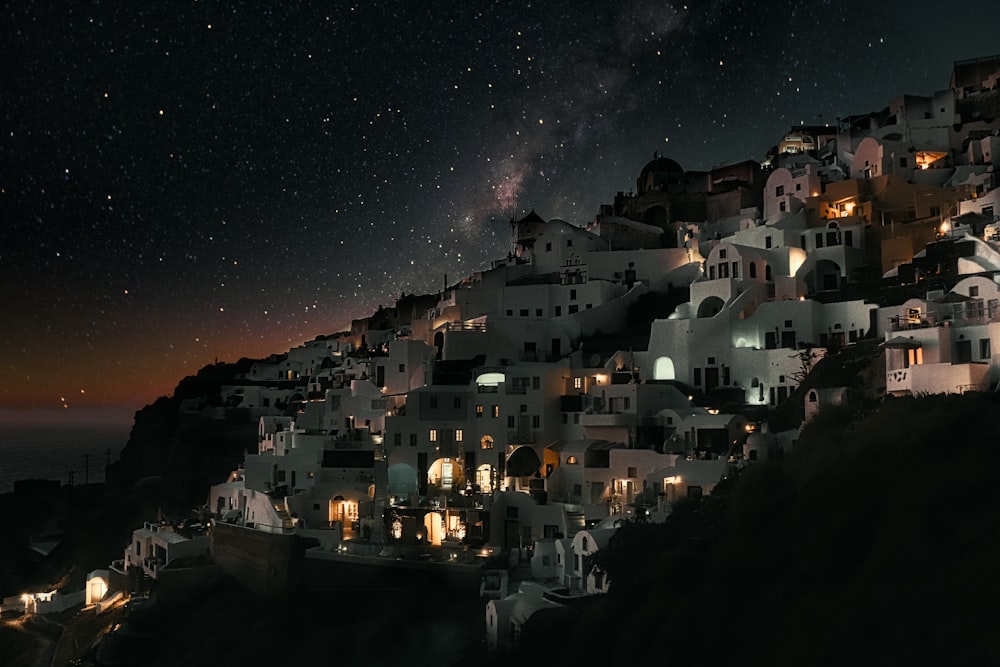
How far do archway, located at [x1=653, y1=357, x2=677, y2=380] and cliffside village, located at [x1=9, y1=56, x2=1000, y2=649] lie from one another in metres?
0.12

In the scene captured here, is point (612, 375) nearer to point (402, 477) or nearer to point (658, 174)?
point (402, 477)

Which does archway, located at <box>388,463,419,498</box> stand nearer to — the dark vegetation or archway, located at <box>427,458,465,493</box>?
archway, located at <box>427,458,465,493</box>

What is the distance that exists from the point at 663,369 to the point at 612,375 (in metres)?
2.32

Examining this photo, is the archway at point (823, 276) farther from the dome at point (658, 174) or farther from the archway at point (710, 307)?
the dome at point (658, 174)

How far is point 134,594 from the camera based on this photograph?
4388 centimetres

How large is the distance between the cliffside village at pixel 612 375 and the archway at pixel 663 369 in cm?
12

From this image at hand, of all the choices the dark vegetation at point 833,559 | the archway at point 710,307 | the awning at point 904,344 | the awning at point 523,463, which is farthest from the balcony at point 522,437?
the awning at point 904,344

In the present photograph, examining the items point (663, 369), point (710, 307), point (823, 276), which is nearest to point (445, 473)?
point (663, 369)

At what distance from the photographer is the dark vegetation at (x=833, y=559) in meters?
19.4

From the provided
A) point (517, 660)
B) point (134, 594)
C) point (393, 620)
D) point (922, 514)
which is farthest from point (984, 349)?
point (134, 594)

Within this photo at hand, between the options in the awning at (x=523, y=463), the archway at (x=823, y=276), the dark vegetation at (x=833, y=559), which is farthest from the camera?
the archway at (x=823, y=276)

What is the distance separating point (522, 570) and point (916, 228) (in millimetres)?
23410

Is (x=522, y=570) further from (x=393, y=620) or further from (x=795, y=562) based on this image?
(x=795, y=562)

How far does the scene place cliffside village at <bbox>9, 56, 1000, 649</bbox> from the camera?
32375mm
